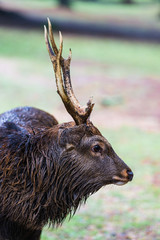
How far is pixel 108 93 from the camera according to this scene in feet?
55.8

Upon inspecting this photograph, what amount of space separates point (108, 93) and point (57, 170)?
12.6 m

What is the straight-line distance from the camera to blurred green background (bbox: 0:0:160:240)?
7.20 m

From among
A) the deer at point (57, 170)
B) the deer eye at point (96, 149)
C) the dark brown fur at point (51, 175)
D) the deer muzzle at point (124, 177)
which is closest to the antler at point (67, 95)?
the deer at point (57, 170)

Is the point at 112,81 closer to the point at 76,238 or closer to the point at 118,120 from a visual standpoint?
the point at 118,120

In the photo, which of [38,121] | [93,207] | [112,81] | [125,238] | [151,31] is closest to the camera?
[38,121]

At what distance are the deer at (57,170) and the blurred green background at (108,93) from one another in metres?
1.95

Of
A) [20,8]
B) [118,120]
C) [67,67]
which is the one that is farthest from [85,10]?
[67,67]

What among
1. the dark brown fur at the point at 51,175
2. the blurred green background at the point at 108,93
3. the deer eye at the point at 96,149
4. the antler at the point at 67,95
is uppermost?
the blurred green background at the point at 108,93

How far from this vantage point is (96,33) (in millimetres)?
27797

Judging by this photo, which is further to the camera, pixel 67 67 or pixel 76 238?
pixel 76 238

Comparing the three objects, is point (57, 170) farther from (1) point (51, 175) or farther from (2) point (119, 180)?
(2) point (119, 180)

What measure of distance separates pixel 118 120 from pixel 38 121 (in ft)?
27.9

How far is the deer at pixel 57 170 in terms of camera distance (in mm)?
4539

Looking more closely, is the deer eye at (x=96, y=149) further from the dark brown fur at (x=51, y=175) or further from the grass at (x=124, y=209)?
the grass at (x=124, y=209)
